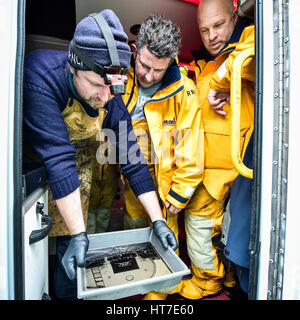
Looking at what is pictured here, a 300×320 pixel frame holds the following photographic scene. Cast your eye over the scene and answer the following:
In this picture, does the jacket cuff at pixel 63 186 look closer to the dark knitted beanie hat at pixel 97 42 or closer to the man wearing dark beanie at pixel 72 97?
the man wearing dark beanie at pixel 72 97

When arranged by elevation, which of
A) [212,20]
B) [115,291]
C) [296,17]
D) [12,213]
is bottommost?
[115,291]

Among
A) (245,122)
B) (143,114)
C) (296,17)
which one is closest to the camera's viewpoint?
(296,17)

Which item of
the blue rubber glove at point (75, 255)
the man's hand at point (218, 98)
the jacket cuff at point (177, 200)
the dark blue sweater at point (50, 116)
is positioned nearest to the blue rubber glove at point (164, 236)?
the jacket cuff at point (177, 200)

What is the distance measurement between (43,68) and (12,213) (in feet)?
2.26

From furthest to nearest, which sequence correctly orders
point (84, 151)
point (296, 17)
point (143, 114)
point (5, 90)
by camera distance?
1. point (143, 114)
2. point (84, 151)
3. point (296, 17)
4. point (5, 90)

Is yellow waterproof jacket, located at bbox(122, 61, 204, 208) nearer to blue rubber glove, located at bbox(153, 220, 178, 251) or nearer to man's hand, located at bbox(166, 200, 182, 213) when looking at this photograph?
man's hand, located at bbox(166, 200, 182, 213)

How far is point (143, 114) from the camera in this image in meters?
1.71

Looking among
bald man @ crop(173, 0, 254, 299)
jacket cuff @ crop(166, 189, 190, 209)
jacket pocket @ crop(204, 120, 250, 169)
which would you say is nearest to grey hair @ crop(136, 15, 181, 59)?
bald man @ crop(173, 0, 254, 299)

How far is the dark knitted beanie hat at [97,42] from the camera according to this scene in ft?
3.12

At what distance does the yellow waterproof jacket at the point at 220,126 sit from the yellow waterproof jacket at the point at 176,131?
0.23ft

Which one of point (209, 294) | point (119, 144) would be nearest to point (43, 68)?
point (119, 144)

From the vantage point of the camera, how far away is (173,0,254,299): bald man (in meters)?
1.59

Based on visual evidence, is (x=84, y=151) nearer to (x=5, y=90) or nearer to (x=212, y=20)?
(x=5, y=90)

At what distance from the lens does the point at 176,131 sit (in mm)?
1692
